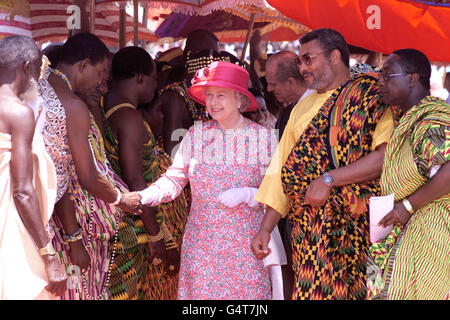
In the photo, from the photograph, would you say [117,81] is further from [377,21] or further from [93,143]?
[377,21]

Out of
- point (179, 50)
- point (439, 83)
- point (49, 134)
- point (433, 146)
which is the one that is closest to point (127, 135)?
point (49, 134)

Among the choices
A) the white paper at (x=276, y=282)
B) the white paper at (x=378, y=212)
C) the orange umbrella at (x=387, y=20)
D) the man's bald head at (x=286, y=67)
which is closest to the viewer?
the white paper at (x=378, y=212)

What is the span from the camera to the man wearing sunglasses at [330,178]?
401cm

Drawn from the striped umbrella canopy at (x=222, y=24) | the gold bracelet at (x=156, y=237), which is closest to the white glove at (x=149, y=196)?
the gold bracelet at (x=156, y=237)

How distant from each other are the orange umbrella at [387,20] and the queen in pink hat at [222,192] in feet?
4.52

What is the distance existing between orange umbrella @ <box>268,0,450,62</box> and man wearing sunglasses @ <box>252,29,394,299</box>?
1.23 m

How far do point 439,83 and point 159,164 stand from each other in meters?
5.68

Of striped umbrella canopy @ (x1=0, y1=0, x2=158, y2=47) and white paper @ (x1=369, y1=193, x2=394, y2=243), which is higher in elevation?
striped umbrella canopy @ (x1=0, y1=0, x2=158, y2=47)

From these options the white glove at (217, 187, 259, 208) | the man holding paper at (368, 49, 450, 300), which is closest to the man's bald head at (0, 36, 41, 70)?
the white glove at (217, 187, 259, 208)

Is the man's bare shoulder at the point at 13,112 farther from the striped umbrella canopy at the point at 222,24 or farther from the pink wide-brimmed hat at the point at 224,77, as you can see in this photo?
the striped umbrella canopy at the point at 222,24

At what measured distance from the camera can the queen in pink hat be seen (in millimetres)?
4328

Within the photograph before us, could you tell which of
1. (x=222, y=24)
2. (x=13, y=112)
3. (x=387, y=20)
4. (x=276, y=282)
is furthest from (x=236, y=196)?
(x=222, y=24)

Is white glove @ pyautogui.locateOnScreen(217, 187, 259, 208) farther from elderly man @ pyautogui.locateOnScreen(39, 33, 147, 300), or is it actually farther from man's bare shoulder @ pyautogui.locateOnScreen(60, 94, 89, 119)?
man's bare shoulder @ pyautogui.locateOnScreen(60, 94, 89, 119)

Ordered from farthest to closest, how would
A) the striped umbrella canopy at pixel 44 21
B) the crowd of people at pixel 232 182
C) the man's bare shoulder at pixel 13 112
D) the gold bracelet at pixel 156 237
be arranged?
the striped umbrella canopy at pixel 44 21
the gold bracelet at pixel 156 237
the crowd of people at pixel 232 182
the man's bare shoulder at pixel 13 112
